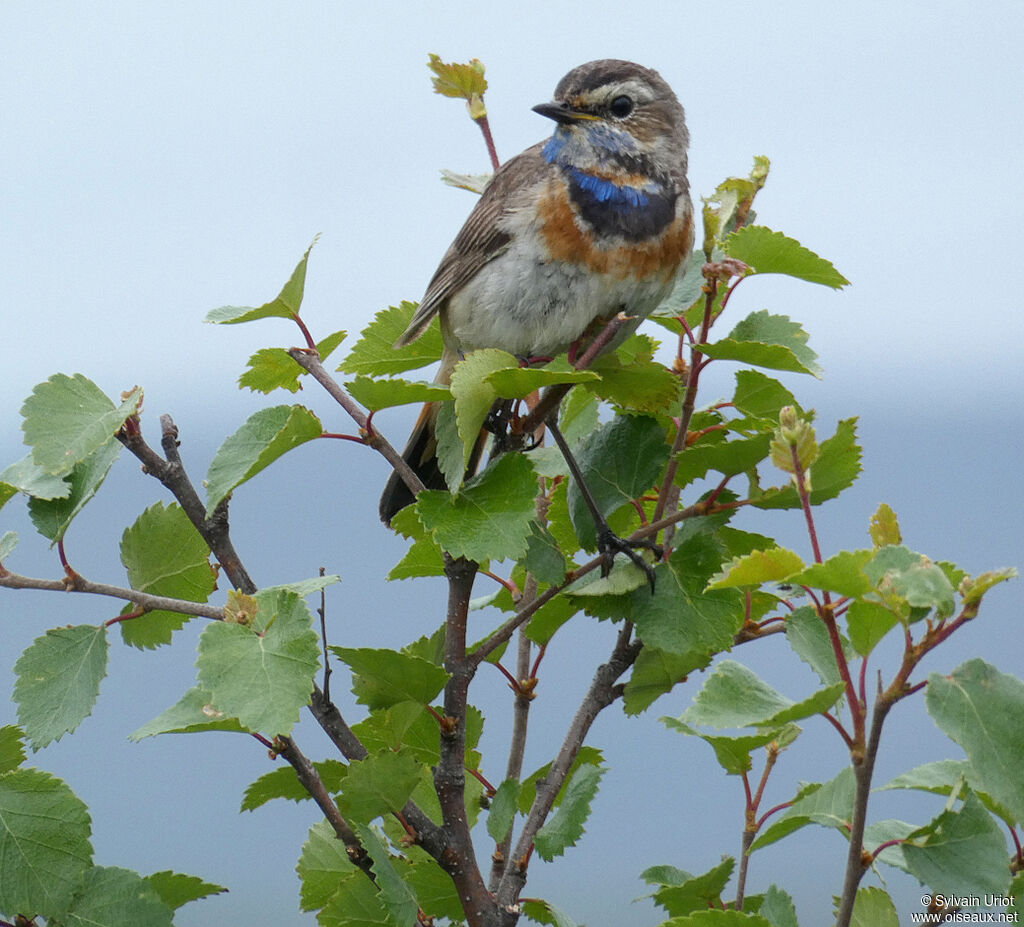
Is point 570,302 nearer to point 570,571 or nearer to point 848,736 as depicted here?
point 570,571

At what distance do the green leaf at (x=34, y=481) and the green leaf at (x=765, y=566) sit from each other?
696 mm

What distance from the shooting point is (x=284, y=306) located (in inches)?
47.7

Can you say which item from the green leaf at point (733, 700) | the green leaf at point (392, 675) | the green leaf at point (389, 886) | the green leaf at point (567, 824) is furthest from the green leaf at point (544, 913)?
the green leaf at point (733, 700)

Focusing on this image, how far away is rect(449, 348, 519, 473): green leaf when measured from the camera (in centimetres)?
106

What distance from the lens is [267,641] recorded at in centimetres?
105

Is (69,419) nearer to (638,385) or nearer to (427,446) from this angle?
(638,385)

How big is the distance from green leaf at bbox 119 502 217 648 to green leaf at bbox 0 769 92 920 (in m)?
0.22

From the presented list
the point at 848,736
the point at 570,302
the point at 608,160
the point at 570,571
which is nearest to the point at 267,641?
the point at 570,571

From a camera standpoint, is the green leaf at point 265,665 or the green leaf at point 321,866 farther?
the green leaf at point 321,866

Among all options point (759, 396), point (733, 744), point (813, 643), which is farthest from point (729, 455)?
point (733, 744)

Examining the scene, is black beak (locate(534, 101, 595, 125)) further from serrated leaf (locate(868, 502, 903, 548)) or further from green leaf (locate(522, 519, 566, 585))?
serrated leaf (locate(868, 502, 903, 548))

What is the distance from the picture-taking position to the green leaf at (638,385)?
1.28m

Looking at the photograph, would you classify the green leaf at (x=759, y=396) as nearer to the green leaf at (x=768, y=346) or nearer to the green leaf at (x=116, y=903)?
the green leaf at (x=768, y=346)

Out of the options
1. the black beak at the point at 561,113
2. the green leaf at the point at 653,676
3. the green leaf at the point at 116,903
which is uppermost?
the black beak at the point at 561,113
